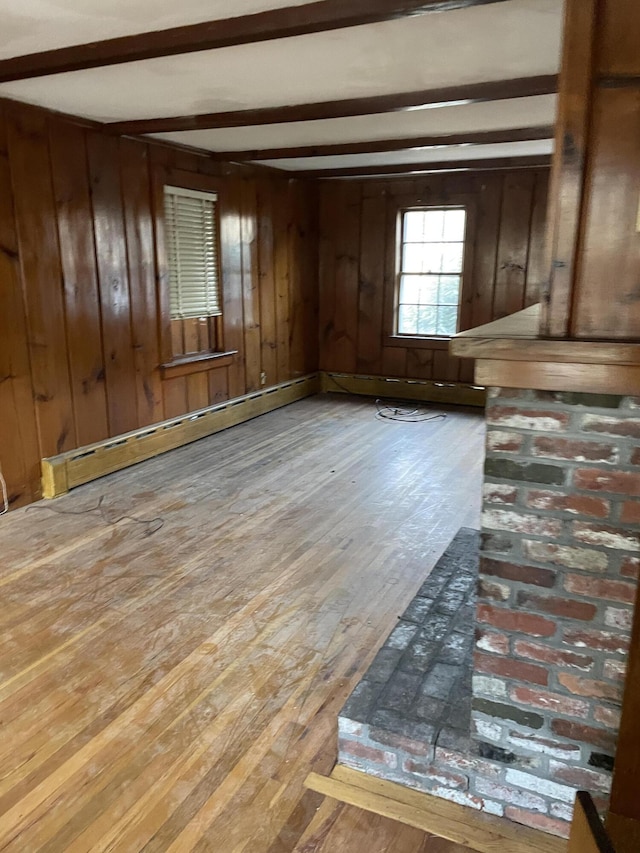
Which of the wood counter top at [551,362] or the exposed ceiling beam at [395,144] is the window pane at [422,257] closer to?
the exposed ceiling beam at [395,144]

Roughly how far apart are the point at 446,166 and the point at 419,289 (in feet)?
4.73

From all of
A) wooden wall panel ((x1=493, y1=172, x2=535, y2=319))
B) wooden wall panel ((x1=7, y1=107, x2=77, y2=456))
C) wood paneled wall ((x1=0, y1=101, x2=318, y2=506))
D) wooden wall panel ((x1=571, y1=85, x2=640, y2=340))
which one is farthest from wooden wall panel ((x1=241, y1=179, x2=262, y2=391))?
Result: wooden wall panel ((x1=571, y1=85, x2=640, y2=340))

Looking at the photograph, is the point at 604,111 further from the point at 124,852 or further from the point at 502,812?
→ the point at 124,852

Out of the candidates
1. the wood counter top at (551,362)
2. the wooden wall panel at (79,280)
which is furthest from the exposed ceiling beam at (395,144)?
the wood counter top at (551,362)

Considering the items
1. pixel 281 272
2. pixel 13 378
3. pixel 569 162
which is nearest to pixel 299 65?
pixel 569 162

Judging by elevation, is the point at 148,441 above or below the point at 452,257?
below

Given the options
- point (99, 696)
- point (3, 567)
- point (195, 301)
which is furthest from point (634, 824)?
point (195, 301)

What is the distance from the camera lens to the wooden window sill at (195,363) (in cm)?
520

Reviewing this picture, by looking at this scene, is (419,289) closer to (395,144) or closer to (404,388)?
(404,388)

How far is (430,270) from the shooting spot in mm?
6953

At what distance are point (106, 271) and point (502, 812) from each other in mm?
4042

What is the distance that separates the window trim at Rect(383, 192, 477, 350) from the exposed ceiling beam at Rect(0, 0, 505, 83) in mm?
4453

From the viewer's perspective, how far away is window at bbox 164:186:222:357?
514cm

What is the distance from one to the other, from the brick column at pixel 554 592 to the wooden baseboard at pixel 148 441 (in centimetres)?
330
